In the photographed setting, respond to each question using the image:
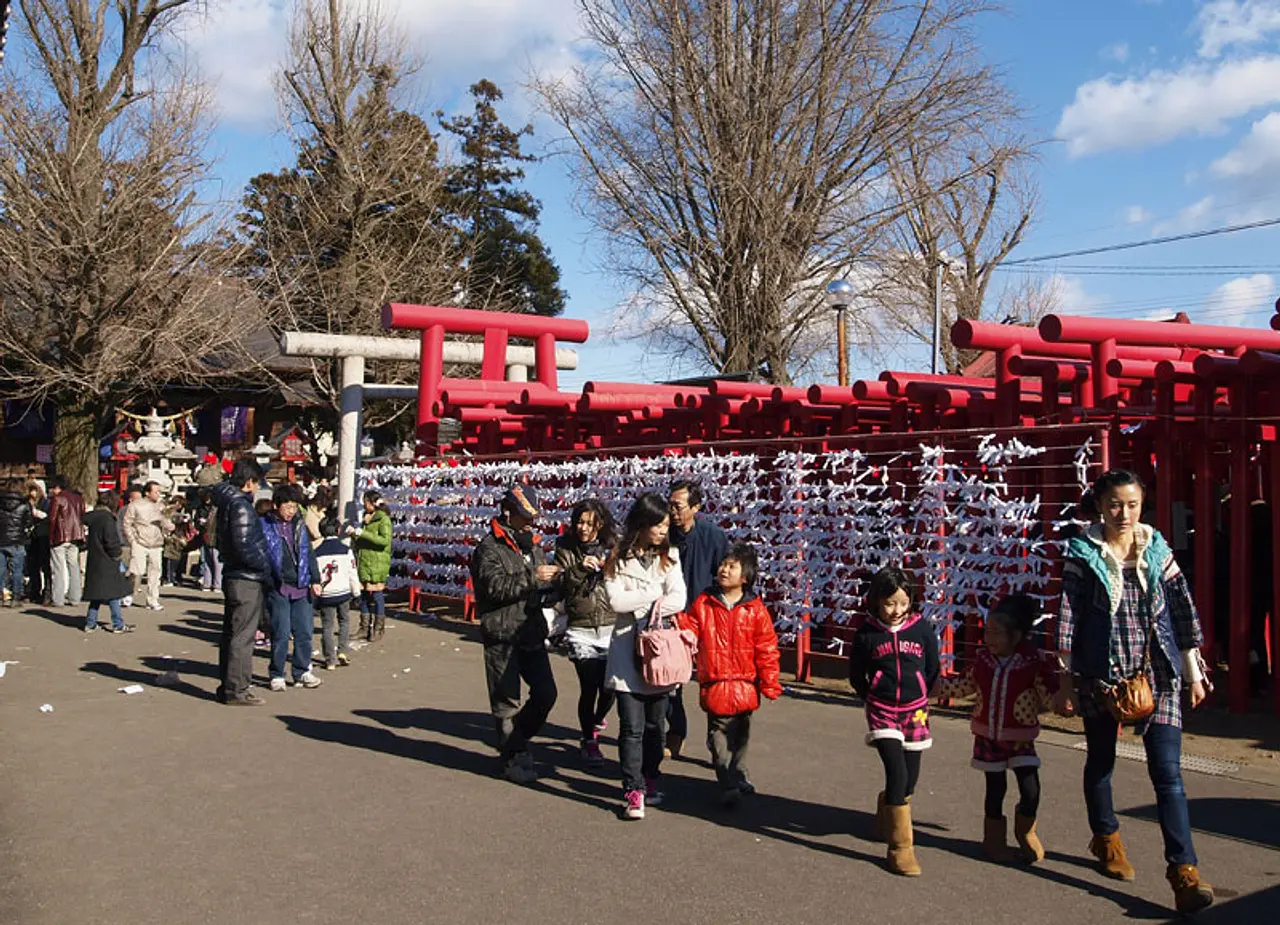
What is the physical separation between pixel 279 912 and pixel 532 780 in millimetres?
2421

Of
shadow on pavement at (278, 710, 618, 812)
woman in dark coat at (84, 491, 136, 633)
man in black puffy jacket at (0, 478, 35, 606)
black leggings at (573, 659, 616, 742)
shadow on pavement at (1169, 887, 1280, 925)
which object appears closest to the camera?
shadow on pavement at (1169, 887, 1280, 925)

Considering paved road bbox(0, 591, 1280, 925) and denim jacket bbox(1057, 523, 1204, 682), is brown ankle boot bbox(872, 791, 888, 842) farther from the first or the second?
denim jacket bbox(1057, 523, 1204, 682)

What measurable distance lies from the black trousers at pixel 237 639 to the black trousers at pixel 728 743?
474cm

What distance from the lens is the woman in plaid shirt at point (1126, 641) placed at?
5293 mm

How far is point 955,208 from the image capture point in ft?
118

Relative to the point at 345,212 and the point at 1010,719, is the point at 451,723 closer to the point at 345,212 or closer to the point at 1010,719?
the point at 1010,719

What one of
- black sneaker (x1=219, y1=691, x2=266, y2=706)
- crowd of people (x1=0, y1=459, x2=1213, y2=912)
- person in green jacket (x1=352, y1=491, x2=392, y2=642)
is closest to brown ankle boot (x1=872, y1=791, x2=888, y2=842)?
crowd of people (x1=0, y1=459, x2=1213, y2=912)

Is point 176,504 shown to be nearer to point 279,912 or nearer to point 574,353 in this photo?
point 574,353

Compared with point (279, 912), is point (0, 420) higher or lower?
higher

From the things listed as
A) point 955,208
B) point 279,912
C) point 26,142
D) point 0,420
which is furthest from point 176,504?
point 955,208

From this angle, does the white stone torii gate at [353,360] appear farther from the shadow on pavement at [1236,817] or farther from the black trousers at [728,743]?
the shadow on pavement at [1236,817]

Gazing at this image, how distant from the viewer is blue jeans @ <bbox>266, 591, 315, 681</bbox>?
34.9ft

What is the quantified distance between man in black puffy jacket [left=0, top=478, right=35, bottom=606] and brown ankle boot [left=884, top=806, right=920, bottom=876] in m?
14.6

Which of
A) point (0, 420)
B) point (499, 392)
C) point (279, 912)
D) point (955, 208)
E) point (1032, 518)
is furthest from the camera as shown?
point (955, 208)
